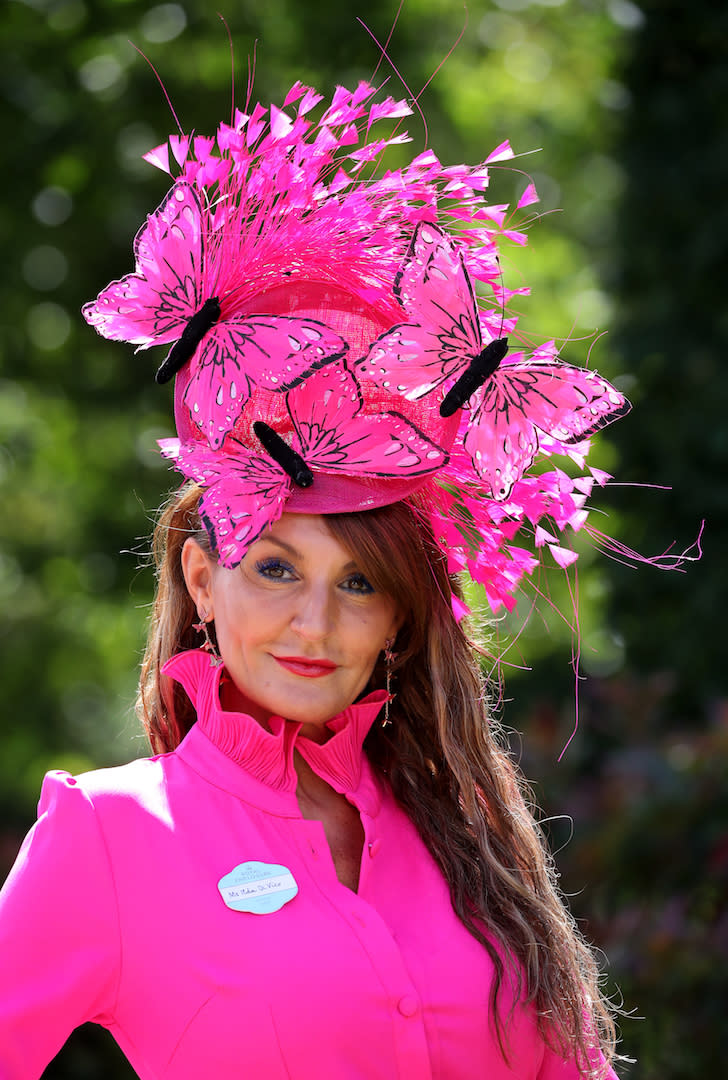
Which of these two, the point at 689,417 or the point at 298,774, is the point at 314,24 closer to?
the point at 689,417

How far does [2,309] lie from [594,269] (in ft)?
11.2

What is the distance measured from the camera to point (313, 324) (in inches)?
79.1

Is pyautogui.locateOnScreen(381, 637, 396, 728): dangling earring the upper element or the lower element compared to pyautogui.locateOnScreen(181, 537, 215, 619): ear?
lower

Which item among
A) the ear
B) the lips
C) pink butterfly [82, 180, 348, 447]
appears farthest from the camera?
the ear

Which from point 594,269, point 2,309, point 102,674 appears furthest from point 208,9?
point 102,674

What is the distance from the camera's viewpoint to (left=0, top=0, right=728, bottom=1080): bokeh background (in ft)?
14.5

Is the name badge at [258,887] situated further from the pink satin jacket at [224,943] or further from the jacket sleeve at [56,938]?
the jacket sleeve at [56,938]

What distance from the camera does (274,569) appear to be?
209 centimetres

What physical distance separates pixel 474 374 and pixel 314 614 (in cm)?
47

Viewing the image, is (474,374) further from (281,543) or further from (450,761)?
(450,761)

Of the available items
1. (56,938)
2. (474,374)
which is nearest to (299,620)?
(474,374)

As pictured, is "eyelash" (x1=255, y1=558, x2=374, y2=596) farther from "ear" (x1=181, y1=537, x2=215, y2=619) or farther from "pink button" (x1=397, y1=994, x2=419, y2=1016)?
"pink button" (x1=397, y1=994, x2=419, y2=1016)

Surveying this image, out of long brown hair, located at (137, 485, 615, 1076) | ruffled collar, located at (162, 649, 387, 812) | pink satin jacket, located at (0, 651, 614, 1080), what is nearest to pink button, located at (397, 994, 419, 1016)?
pink satin jacket, located at (0, 651, 614, 1080)

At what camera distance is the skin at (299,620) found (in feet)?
6.79
